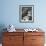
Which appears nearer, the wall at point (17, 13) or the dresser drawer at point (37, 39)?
the dresser drawer at point (37, 39)

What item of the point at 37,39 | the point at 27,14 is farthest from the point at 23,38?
the point at 27,14

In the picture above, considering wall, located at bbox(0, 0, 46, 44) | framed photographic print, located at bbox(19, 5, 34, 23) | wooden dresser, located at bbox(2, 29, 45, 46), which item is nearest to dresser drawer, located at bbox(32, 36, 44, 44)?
wooden dresser, located at bbox(2, 29, 45, 46)

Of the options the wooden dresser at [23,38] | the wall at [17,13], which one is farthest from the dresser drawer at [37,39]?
the wall at [17,13]

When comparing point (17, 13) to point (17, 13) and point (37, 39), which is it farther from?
point (37, 39)

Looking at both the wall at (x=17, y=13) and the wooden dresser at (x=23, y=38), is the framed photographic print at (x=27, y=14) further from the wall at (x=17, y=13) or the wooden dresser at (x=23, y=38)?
the wooden dresser at (x=23, y=38)

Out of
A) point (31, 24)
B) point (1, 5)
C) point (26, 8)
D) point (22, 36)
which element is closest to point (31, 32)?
point (22, 36)

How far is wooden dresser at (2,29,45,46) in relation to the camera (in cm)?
357

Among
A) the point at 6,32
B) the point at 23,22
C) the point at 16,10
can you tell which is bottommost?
the point at 6,32

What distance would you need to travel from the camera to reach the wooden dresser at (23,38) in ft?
11.7

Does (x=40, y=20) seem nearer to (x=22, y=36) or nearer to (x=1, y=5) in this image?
(x=22, y=36)

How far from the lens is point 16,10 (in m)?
4.05

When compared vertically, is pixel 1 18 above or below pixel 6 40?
above

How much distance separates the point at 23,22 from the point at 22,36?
0.64 m

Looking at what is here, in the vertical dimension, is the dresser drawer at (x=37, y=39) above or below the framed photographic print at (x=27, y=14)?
below
